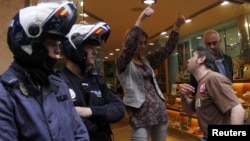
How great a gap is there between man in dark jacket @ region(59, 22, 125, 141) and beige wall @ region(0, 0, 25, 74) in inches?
26.6

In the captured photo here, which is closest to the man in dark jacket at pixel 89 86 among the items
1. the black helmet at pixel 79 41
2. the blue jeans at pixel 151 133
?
the black helmet at pixel 79 41

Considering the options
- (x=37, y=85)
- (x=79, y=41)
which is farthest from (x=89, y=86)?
(x=37, y=85)

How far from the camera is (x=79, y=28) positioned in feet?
5.13

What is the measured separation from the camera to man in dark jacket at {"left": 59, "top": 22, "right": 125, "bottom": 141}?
1.43 metres

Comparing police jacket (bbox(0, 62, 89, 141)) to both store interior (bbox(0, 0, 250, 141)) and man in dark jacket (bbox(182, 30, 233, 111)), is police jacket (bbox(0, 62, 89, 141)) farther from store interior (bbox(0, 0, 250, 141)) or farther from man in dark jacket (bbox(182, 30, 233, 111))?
man in dark jacket (bbox(182, 30, 233, 111))

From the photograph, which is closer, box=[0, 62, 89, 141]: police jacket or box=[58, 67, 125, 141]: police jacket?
box=[0, 62, 89, 141]: police jacket

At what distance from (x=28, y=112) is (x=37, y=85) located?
0.13 m

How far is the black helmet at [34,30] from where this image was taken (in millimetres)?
1038

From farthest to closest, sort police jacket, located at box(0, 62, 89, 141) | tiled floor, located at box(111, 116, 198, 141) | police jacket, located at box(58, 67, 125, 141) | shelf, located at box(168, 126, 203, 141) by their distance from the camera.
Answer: tiled floor, located at box(111, 116, 198, 141) → shelf, located at box(168, 126, 203, 141) → police jacket, located at box(58, 67, 125, 141) → police jacket, located at box(0, 62, 89, 141)

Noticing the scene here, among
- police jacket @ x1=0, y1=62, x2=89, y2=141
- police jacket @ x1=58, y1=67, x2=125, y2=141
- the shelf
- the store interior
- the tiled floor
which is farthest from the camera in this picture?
the tiled floor

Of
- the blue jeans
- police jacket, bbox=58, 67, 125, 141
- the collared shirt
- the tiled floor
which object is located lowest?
the tiled floor

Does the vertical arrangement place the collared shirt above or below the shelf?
above

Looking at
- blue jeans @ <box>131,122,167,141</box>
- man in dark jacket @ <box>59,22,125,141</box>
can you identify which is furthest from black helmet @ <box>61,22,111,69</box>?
blue jeans @ <box>131,122,167,141</box>

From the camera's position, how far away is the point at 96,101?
4.96ft
